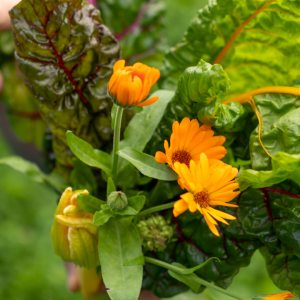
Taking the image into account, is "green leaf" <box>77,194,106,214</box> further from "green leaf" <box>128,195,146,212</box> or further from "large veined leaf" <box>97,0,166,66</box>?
"large veined leaf" <box>97,0,166,66</box>

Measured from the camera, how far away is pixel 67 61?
754mm

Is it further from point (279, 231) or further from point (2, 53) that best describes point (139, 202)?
point (2, 53)

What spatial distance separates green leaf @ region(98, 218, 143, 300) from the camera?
2.14ft

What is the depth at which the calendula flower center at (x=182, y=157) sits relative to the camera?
65 centimetres

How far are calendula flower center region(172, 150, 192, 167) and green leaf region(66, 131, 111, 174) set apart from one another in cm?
11

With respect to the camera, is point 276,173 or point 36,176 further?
point 36,176

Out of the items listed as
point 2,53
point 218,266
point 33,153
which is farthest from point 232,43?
point 33,153

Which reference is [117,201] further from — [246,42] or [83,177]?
[246,42]

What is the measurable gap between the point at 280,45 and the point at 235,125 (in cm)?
13

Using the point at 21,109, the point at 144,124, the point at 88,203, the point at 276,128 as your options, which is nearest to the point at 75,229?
the point at 88,203

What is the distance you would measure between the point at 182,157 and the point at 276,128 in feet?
0.36

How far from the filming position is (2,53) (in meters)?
1.19

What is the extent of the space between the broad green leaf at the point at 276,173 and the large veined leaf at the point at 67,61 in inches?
9.4

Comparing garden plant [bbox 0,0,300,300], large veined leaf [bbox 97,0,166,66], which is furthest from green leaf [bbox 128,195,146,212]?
large veined leaf [bbox 97,0,166,66]
